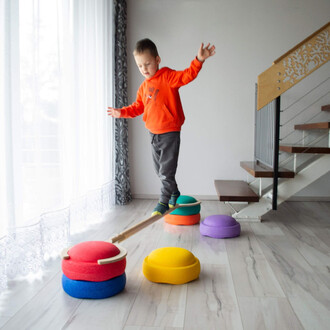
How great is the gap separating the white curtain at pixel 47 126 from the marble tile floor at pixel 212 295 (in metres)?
0.24

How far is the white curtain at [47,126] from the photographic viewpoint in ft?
6.37

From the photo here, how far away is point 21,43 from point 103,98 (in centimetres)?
167

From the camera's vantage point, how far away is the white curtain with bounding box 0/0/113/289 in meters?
1.94

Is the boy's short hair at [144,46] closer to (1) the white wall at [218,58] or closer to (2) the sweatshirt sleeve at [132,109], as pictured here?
(2) the sweatshirt sleeve at [132,109]

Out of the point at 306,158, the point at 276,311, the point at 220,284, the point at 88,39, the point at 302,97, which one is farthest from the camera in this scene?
the point at 302,97

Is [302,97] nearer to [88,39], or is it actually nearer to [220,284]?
[88,39]

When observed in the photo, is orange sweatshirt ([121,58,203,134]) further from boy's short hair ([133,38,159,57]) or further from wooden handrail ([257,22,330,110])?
wooden handrail ([257,22,330,110])

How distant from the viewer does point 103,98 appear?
146 inches

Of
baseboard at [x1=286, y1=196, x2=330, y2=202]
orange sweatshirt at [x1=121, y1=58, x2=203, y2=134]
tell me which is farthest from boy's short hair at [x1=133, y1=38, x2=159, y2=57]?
baseboard at [x1=286, y1=196, x2=330, y2=202]

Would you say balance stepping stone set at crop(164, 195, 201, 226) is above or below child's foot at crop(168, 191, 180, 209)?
below

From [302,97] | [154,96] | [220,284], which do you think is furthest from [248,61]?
[220,284]

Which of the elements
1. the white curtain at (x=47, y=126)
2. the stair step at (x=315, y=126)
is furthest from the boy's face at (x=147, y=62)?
the stair step at (x=315, y=126)

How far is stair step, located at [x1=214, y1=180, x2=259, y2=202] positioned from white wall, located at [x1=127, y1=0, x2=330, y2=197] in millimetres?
585

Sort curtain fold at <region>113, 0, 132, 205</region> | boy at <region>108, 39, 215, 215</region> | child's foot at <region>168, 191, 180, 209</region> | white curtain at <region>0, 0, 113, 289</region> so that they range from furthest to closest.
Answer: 1. curtain fold at <region>113, 0, 132, 205</region>
2. child's foot at <region>168, 191, 180, 209</region>
3. boy at <region>108, 39, 215, 215</region>
4. white curtain at <region>0, 0, 113, 289</region>
